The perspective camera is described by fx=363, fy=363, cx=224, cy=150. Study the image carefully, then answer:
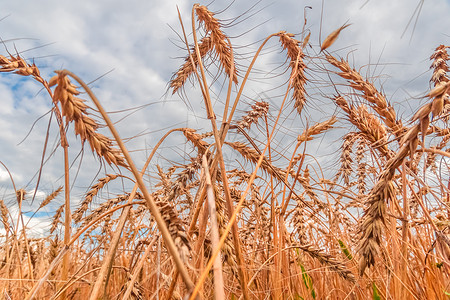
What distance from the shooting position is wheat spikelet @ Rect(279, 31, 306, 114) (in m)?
2.43

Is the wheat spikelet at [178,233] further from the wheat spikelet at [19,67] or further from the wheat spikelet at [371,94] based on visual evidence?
the wheat spikelet at [371,94]

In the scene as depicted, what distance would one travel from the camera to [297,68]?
7.89ft

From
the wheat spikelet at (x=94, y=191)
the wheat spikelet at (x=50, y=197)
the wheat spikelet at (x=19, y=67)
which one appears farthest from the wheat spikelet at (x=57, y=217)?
the wheat spikelet at (x=19, y=67)

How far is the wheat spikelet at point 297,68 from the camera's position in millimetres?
2430

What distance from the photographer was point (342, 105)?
98.7 inches

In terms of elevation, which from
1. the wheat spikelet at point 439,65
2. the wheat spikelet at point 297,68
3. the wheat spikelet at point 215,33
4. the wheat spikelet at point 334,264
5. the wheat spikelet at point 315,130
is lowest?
the wheat spikelet at point 334,264

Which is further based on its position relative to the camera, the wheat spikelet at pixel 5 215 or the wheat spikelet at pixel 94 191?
the wheat spikelet at pixel 5 215

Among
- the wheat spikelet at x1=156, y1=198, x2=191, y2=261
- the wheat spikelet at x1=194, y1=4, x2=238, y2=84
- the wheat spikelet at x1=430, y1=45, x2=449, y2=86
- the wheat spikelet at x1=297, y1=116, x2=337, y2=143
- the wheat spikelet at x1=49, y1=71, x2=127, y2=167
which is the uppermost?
the wheat spikelet at x1=430, y1=45, x2=449, y2=86

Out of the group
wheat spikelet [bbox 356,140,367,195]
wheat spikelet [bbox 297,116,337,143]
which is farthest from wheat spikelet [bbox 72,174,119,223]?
wheat spikelet [bbox 356,140,367,195]

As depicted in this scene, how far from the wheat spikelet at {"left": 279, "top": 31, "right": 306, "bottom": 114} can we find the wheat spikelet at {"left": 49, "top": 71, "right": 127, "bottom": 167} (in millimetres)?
1398

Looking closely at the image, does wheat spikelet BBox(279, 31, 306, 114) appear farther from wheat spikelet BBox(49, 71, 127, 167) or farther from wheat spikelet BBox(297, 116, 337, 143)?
wheat spikelet BBox(49, 71, 127, 167)

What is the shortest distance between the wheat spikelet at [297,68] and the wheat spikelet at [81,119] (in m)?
1.40

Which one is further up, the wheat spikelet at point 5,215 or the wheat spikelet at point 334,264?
the wheat spikelet at point 5,215

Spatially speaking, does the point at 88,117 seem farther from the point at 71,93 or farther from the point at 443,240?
the point at 443,240
